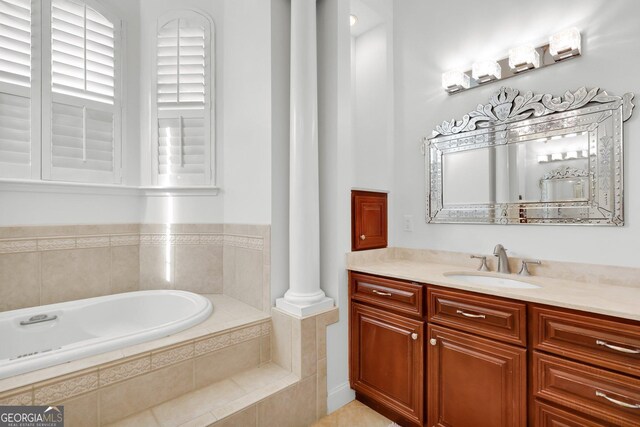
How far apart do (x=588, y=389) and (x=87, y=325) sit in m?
2.86

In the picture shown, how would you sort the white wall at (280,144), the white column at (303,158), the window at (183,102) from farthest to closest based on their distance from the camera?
the window at (183,102)
the white wall at (280,144)
the white column at (303,158)

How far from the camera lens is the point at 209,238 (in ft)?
8.67

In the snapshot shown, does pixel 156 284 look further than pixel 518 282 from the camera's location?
Yes

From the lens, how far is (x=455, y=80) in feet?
7.00

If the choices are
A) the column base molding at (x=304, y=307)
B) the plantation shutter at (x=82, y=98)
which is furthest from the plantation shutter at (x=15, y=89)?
the column base molding at (x=304, y=307)

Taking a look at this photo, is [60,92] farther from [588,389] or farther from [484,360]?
[588,389]

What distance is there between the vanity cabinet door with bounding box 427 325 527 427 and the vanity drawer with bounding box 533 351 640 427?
0.24ft

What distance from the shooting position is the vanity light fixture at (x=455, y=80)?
83.4 inches

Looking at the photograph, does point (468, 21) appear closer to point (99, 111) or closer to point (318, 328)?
point (318, 328)

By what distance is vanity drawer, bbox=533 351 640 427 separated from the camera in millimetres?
1080

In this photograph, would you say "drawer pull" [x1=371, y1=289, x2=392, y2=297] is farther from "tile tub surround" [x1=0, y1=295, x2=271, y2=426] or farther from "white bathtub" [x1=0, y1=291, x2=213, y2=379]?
"white bathtub" [x1=0, y1=291, x2=213, y2=379]

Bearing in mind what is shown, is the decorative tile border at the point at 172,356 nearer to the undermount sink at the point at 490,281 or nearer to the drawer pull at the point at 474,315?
the drawer pull at the point at 474,315

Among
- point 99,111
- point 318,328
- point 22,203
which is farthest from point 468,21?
point 22,203

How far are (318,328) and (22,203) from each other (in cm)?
221
